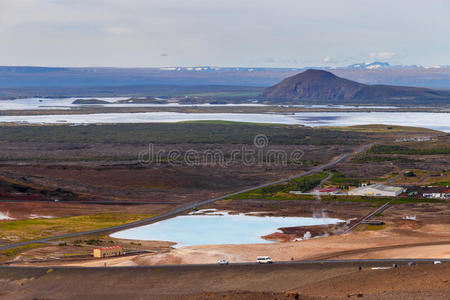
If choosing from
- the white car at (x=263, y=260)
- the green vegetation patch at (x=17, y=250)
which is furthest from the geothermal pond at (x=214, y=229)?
the white car at (x=263, y=260)

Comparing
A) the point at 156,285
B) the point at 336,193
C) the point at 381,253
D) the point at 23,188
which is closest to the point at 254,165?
the point at 336,193

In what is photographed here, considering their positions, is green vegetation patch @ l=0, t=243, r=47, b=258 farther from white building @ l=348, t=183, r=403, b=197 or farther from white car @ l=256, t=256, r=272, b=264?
white building @ l=348, t=183, r=403, b=197

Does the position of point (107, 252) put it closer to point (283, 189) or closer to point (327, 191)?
point (283, 189)

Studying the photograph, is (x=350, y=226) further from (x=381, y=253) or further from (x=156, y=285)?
(x=156, y=285)

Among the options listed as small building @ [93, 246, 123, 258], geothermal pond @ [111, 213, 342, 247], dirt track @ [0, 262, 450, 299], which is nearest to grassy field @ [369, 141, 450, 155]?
geothermal pond @ [111, 213, 342, 247]

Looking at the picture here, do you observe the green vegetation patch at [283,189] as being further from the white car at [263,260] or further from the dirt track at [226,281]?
the dirt track at [226,281]

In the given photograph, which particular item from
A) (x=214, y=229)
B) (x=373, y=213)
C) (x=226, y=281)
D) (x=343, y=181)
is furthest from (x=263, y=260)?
(x=343, y=181)
